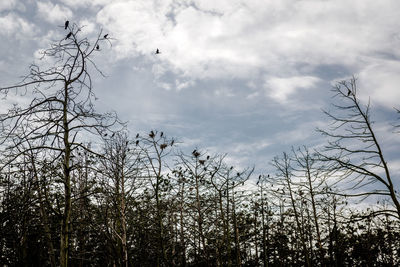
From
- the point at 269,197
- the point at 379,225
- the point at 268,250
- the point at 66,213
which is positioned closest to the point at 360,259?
the point at 379,225

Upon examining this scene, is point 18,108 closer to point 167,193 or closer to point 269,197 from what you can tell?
point 167,193

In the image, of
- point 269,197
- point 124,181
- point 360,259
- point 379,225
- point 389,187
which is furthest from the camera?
point 360,259

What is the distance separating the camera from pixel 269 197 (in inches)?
810

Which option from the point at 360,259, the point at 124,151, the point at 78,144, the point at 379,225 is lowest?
the point at 360,259

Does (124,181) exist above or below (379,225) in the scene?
above

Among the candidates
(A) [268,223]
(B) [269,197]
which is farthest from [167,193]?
(A) [268,223]

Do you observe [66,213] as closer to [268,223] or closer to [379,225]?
[268,223]

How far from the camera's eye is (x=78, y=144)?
4898mm

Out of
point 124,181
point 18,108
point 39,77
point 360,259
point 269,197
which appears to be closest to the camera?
point 18,108

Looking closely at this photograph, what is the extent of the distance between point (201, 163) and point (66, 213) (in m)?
11.4

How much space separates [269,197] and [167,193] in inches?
314

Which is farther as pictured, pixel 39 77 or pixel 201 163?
pixel 201 163

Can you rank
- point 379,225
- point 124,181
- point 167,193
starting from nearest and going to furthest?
point 124,181 → point 167,193 → point 379,225

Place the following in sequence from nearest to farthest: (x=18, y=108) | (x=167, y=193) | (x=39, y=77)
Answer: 1. (x=18, y=108)
2. (x=39, y=77)
3. (x=167, y=193)
